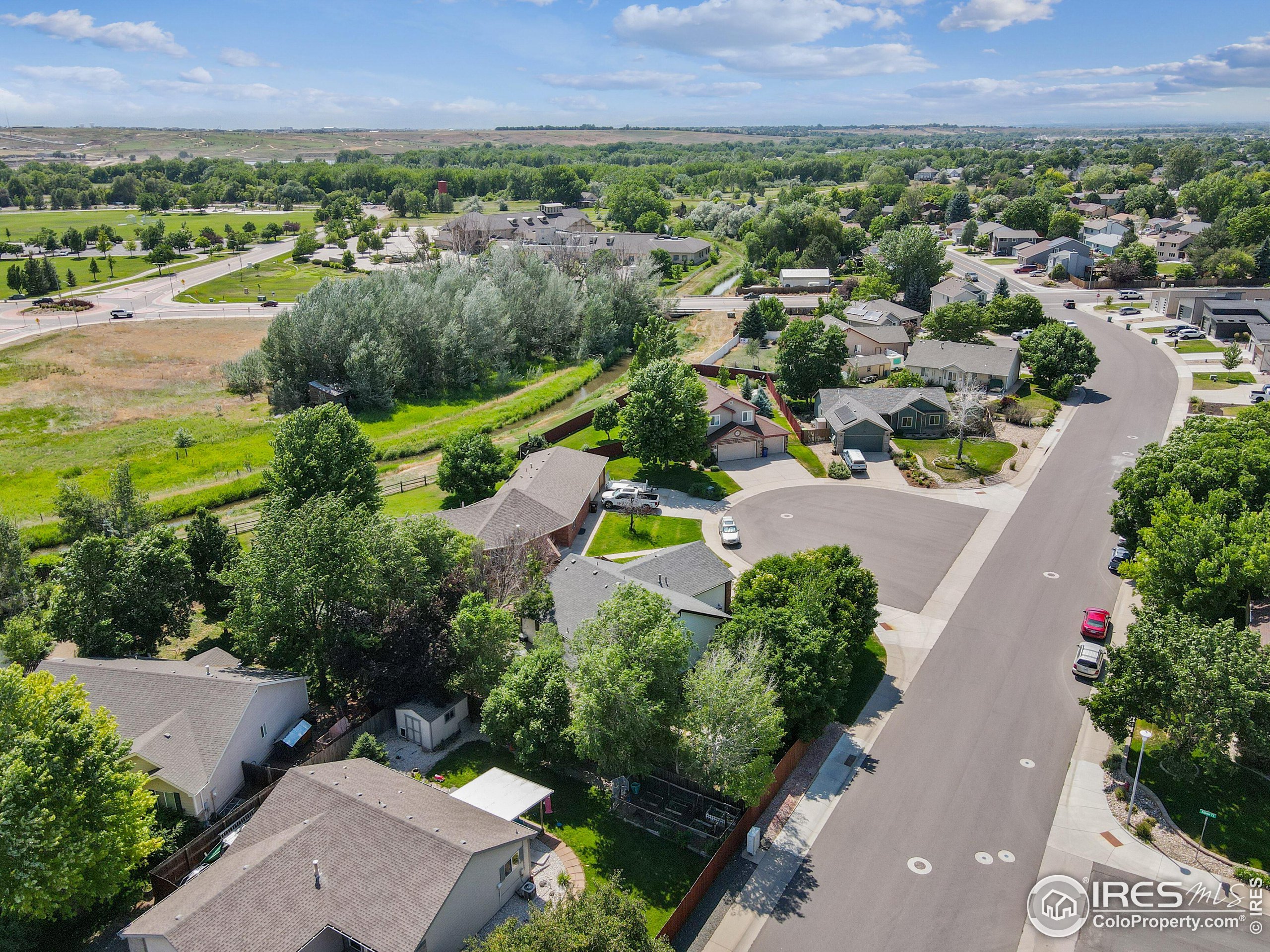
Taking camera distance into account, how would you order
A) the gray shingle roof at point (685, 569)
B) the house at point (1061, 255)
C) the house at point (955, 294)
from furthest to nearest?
1. the house at point (1061, 255)
2. the house at point (955, 294)
3. the gray shingle roof at point (685, 569)

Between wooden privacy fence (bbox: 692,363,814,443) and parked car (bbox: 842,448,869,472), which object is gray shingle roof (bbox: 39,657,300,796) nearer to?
parked car (bbox: 842,448,869,472)

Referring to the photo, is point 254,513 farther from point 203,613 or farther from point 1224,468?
point 1224,468

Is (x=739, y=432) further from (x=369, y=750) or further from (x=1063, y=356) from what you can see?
(x=369, y=750)

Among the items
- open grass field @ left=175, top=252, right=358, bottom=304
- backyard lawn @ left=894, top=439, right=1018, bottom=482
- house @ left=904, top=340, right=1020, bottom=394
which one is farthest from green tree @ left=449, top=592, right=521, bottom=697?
open grass field @ left=175, top=252, right=358, bottom=304

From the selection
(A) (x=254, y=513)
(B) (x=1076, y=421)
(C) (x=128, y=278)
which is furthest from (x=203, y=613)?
(C) (x=128, y=278)

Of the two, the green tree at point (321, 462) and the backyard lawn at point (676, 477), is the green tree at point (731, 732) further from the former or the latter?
the backyard lawn at point (676, 477)

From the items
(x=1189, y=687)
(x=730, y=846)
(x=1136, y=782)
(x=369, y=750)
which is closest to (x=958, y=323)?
(x=1189, y=687)

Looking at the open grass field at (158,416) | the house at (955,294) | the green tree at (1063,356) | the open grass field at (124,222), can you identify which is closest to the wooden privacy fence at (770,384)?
the open grass field at (158,416)
